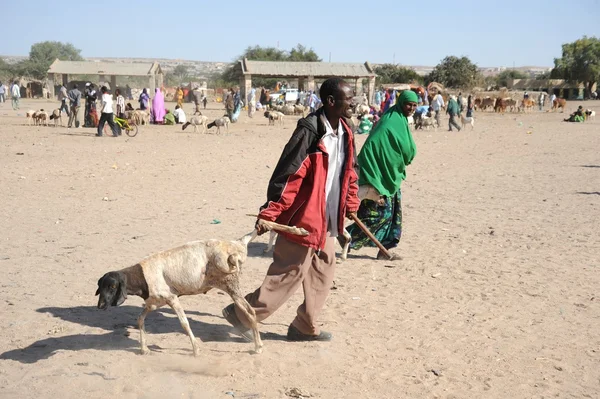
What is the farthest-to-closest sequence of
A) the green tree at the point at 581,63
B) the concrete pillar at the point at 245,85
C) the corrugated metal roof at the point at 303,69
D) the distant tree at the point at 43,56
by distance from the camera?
the distant tree at the point at 43,56 → the green tree at the point at 581,63 → the corrugated metal roof at the point at 303,69 → the concrete pillar at the point at 245,85

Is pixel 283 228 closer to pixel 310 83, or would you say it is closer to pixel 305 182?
pixel 305 182

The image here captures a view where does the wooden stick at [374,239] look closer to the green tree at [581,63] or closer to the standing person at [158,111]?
the standing person at [158,111]

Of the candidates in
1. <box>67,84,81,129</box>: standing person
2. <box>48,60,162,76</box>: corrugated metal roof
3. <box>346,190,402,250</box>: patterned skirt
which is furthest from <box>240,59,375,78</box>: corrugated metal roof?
<box>346,190,402,250</box>: patterned skirt

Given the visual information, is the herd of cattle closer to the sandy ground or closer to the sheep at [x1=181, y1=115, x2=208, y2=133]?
the sheep at [x1=181, y1=115, x2=208, y2=133]

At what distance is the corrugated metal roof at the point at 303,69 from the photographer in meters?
40.9

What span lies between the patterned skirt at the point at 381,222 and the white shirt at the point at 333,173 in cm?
241

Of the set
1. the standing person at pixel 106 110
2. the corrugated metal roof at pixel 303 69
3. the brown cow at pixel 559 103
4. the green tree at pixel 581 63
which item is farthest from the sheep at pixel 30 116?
the green tree at pixel 581 63

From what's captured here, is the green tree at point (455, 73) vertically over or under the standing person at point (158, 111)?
over

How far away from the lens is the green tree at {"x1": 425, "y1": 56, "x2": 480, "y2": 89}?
61.4 m

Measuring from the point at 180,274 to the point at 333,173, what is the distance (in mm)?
1219

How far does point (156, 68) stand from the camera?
49.0 meters

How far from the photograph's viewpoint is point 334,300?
5.95 m

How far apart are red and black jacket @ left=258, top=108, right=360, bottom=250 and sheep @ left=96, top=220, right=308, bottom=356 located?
0.49ft

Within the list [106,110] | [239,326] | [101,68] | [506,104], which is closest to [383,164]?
[239,326]
